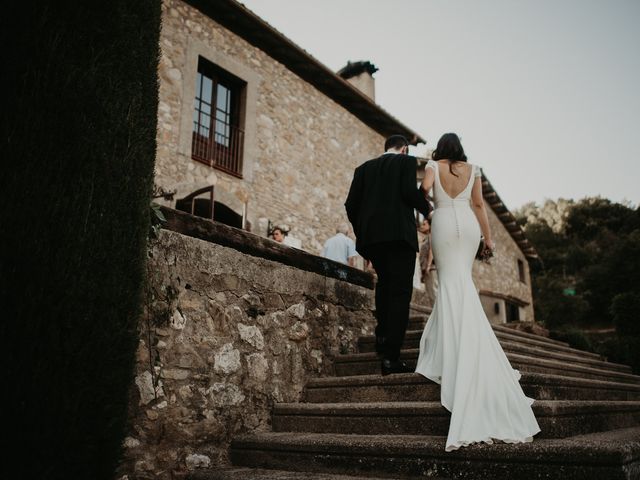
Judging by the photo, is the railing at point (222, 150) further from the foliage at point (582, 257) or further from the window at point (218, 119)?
the foliage at point (582, 257)

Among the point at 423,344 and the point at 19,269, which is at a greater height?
the point at 19,269

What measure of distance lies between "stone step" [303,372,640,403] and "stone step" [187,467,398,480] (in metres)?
0.74

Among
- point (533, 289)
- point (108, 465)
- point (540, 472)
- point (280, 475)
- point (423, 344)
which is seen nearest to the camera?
point (108, 465)

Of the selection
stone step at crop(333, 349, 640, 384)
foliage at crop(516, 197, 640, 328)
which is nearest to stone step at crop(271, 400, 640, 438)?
stone step at crop(333, 349, 640, 384)

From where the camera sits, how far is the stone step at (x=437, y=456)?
2139mm

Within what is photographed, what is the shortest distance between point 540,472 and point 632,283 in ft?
68.8

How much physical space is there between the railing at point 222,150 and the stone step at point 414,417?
5.67 metres

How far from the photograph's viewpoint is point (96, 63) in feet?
7.43

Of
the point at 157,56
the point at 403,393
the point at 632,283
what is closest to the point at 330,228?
the point at 403,393

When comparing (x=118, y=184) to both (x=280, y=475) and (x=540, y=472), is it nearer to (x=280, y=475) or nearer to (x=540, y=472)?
(x=280, y=475)

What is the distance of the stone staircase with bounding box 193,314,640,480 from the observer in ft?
7.32

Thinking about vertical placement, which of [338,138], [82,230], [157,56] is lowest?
[82,230]

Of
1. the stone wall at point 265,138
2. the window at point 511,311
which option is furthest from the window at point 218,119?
the window at point 511,311

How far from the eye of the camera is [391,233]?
3.52 m
